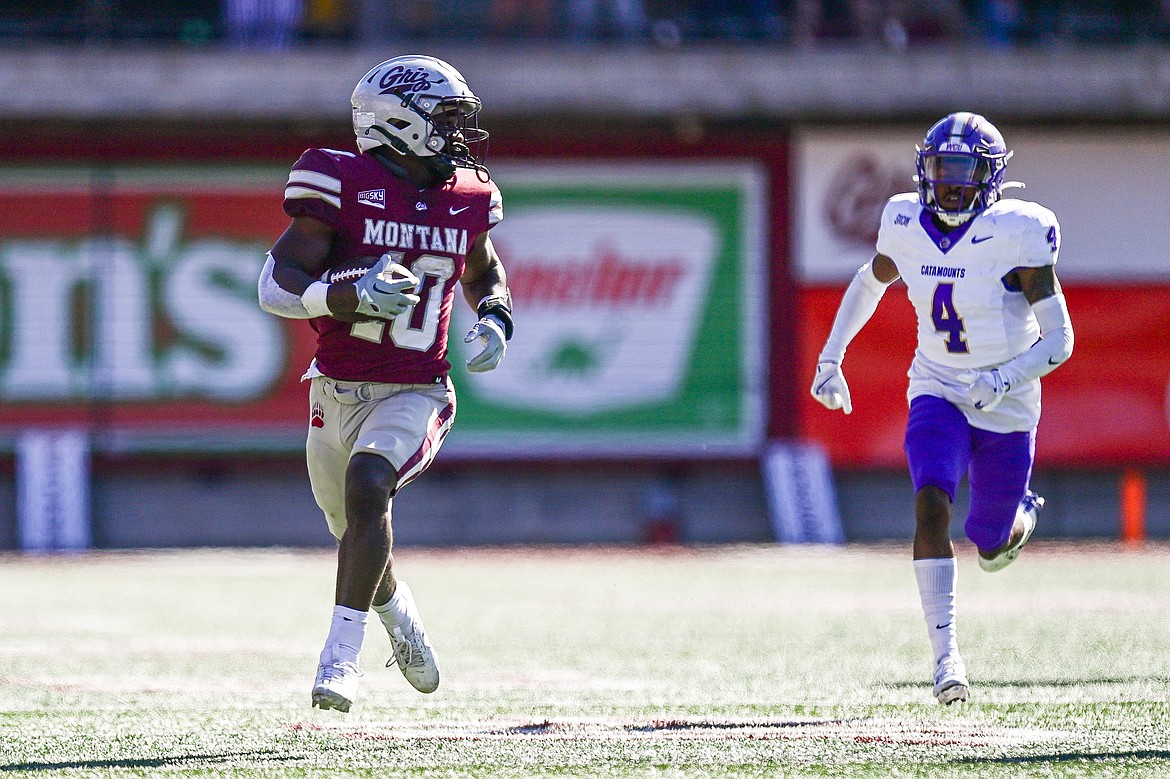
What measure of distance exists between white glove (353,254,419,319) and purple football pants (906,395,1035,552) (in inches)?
70.6

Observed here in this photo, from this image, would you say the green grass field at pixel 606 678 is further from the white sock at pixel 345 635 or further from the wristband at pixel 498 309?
the wristband at pixel 498 309

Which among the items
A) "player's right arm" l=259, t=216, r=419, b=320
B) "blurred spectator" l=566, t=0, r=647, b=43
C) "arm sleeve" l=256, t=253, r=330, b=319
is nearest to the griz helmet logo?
"player's right arm" l=259, t=216, r=419, b=320

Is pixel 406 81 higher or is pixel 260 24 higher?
pixel 406 81

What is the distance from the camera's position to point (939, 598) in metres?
6.01

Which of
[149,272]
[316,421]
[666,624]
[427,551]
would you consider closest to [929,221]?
[316,421]

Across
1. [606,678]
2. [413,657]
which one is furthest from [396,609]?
[606,678]

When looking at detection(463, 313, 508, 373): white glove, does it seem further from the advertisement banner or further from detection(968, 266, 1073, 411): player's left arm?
the advertisement banner

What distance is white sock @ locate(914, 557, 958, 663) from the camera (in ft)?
19.4

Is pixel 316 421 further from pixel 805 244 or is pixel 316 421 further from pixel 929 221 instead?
pixel 805 244

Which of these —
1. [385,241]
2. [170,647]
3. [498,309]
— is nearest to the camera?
[385,241]

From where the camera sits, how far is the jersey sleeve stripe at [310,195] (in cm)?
555

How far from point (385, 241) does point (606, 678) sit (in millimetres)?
1973

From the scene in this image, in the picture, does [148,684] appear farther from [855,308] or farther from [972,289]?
[972,289]

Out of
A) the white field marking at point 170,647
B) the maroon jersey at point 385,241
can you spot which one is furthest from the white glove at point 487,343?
the white field marking at point 170,647
